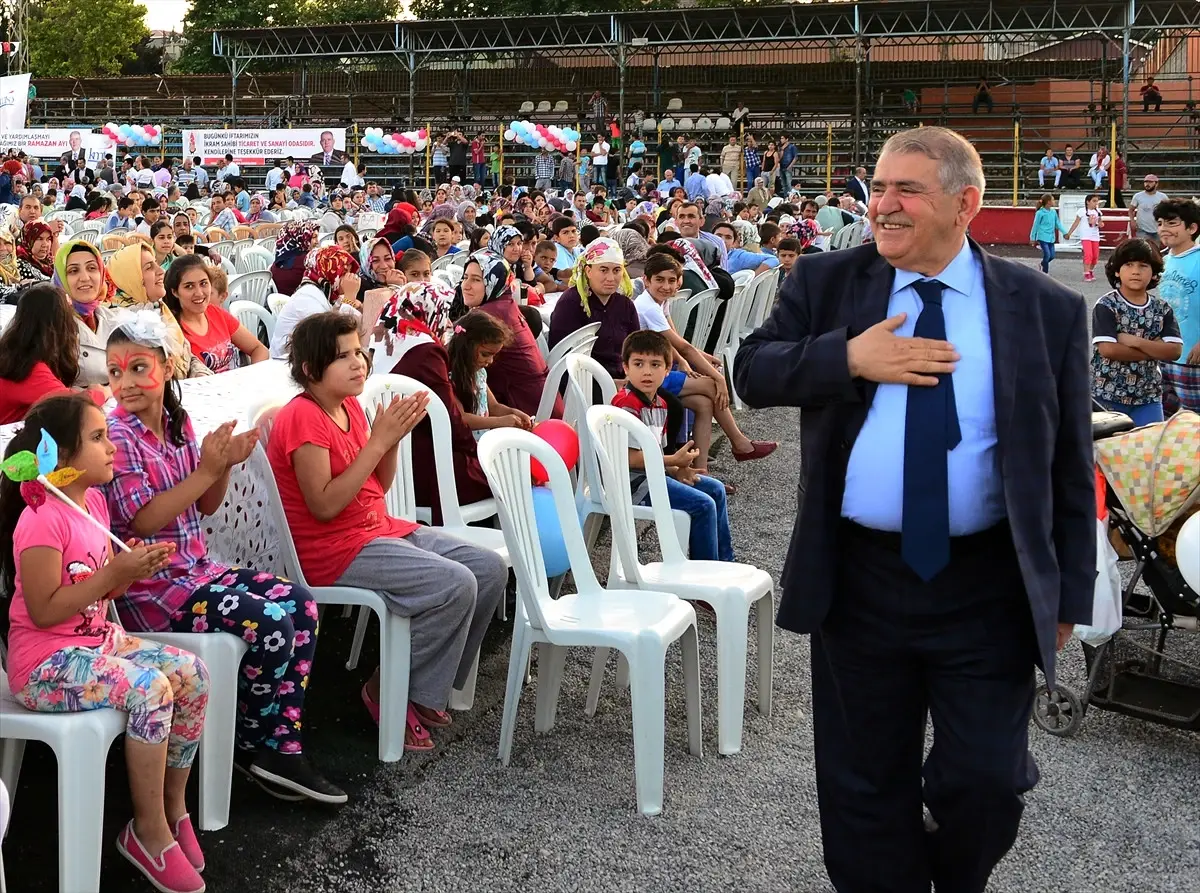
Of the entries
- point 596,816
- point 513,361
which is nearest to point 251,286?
point 513,361

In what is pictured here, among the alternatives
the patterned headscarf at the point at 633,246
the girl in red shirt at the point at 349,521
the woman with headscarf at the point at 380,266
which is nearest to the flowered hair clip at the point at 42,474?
the girl in red shirt at the point at 349,521

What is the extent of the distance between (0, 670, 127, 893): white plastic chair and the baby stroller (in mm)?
2764

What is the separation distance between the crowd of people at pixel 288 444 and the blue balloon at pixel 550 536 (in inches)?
13.4

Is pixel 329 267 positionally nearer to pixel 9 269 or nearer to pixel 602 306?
pixel 602 306

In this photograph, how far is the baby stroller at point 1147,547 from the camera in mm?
4102

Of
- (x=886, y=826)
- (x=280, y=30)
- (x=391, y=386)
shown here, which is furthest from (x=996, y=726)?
(x=280, y=30)

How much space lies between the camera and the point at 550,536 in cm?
461

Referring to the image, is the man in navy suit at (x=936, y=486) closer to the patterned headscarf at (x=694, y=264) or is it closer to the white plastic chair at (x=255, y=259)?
the patterned headscarf at (x=694, y=264)

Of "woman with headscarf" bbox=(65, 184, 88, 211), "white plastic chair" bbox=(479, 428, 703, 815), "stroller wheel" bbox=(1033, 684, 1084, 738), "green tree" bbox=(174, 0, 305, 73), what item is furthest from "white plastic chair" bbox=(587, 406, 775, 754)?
"green tree" bbox=(174, 0, 305, 73)

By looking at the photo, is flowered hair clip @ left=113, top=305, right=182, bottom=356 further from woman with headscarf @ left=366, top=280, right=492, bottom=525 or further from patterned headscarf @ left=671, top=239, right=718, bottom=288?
patterned headscarf @ left=671, top=239, right=718, bottom=288

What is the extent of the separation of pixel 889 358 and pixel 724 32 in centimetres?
3714

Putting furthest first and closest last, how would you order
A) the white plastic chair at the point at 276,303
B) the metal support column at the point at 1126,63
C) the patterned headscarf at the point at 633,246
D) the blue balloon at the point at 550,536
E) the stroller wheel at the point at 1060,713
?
the metal support column at the point at 1126,63 < the patterned headscarf at the point at 633,246 < the white plastic chair at the point at 276,303 < the blue balloon at the point at 550,536 < the stroller wheel at the point at 1060,713

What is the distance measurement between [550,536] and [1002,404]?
2.30m

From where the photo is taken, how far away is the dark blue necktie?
8.37ft
